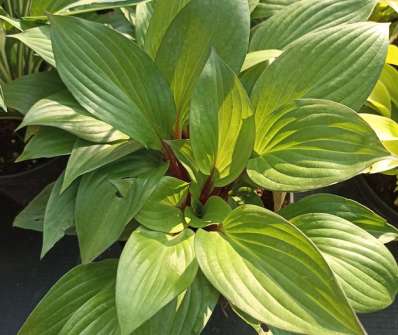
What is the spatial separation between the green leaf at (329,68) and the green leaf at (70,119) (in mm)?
210

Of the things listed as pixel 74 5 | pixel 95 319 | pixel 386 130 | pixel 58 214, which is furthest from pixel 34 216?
pixel 386 130

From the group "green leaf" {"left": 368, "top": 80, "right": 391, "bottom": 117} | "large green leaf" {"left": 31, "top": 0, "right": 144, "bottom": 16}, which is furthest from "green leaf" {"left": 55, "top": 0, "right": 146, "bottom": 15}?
"green leaf" {"left": 368, "top": 80, "right": 391, "bottom": 117}

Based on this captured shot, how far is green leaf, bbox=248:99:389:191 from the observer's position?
1.94 ft

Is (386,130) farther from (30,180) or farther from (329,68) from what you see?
(30,180)

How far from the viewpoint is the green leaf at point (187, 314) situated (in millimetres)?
648

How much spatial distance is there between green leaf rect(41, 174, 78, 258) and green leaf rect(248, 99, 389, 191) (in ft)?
0.82

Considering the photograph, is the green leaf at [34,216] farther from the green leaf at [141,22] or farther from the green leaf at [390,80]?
the green leaf at [390,80]

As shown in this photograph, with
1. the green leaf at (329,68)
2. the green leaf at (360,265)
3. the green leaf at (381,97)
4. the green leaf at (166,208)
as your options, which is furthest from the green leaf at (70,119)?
the green leaf at (381,97)

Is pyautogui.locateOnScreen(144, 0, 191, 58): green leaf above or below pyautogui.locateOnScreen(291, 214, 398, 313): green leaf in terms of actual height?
above

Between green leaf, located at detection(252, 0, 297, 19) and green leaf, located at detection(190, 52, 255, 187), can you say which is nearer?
green leaf, located at detection(190, 52, 255, 187)

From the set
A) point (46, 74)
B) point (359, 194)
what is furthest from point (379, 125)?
point (46, 74)

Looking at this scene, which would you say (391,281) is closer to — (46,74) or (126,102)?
(126,102)

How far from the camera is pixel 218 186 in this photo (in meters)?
0.71

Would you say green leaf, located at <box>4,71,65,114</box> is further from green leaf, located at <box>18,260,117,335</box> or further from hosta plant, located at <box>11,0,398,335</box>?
green leaf, located at <box>18,260,117,335</box>
